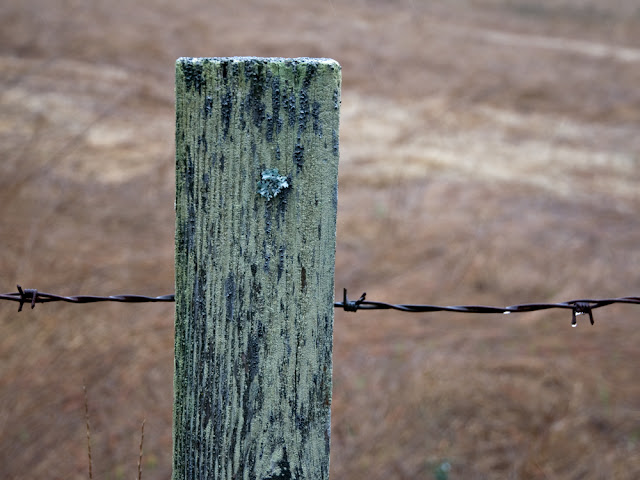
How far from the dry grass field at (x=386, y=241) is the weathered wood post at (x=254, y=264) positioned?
7.10 ft

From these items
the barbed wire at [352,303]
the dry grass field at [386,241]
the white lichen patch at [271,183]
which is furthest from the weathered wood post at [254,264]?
the dry grass field at [386,241]

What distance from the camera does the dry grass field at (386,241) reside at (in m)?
3.05

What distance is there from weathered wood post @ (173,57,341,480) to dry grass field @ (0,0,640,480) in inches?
85.2

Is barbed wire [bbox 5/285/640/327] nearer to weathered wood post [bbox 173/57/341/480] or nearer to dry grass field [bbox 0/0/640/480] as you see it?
weathered wood post [bbox 173/57/341/480]

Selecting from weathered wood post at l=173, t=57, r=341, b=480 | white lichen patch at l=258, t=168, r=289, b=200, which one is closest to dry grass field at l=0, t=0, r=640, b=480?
weathered wood post at l=173, t=57, r=341, b=480

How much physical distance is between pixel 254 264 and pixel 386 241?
14.4ft

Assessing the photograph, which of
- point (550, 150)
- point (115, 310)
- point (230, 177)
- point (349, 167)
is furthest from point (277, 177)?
point (550, 150)

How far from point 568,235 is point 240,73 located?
5213 millimetres

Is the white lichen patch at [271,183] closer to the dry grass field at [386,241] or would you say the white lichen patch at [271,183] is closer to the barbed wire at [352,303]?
the barbed wire at [352,303]

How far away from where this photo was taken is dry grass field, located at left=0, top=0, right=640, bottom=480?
305 centimetres

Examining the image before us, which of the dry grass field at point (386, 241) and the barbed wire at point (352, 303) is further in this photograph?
the dry grass field at point (386, 241)

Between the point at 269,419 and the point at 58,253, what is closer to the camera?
the point at 269,419

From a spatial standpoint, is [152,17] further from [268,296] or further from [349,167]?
[268,296]

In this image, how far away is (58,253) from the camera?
4.32m
